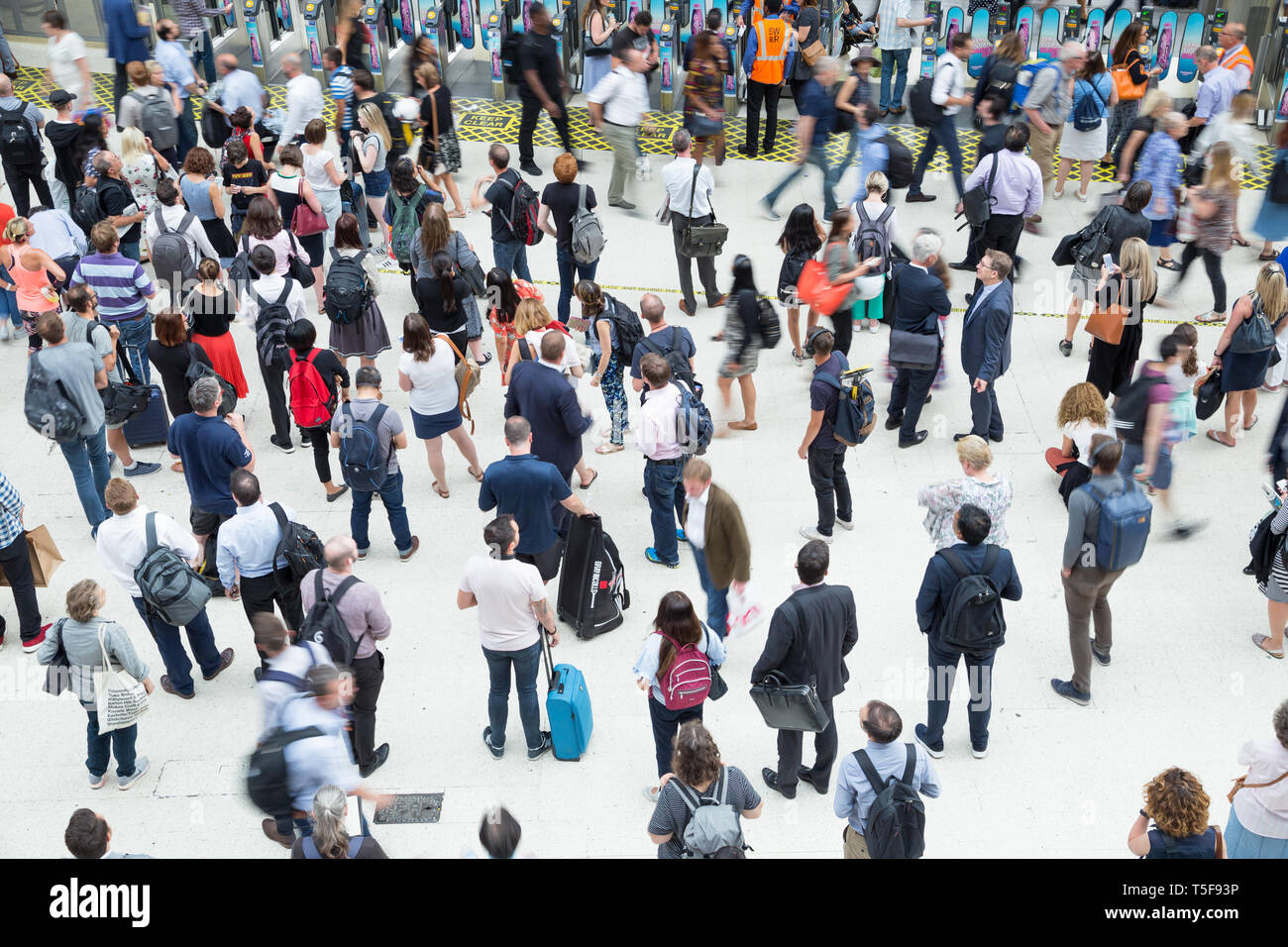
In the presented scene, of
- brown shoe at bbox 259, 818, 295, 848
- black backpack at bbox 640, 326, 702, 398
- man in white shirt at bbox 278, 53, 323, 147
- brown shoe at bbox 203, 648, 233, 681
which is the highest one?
man in white shirt at bbox 278, 53, 323, 147

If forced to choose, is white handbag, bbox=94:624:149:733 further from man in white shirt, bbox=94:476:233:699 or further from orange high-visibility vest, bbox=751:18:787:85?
orange high-visibility vest, bbox=751:18:787:85

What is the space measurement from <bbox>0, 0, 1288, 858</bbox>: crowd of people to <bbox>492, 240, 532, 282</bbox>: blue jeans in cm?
6

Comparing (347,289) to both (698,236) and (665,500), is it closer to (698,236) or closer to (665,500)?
(665,500)

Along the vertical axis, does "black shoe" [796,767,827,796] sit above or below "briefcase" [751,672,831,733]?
below

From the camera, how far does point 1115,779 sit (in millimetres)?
6297

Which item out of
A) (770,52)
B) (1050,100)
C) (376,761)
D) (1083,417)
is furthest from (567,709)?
(770,52)

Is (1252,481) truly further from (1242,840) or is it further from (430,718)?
(430,718)

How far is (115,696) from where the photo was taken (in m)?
5.92

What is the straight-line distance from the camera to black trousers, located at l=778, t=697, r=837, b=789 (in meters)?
5.96

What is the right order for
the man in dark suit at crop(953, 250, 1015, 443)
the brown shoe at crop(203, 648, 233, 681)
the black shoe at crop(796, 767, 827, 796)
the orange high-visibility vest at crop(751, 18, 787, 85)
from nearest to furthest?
the black shoe at crop(796, 767, 827, 796)
the brown shoe at crop(203, 648, 233, 681)
the man in dark suit at crop(953, 250, 1015, 443)
the orange high-visibility vest at crop(751, 18, 787, 85)

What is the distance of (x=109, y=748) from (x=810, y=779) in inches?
136

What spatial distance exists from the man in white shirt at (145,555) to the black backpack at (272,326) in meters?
1.89

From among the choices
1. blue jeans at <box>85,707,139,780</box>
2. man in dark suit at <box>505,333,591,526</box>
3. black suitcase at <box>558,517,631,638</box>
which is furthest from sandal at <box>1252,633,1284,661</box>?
blue jeans at <box>85,707,139,780</box>

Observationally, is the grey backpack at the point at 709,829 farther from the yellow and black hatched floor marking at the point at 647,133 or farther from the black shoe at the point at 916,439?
the yellow and black hatched floor marking at the point at 647,133
